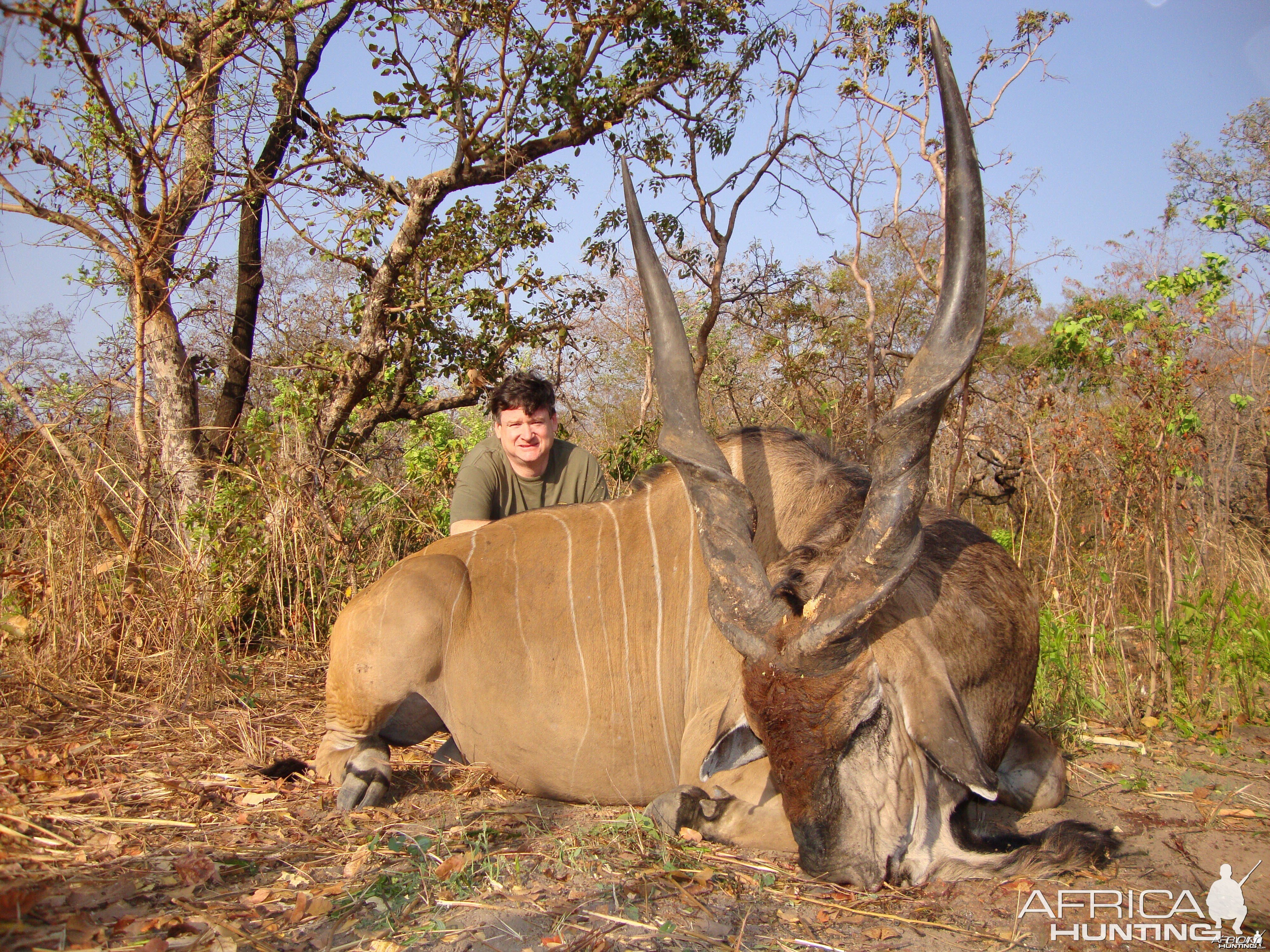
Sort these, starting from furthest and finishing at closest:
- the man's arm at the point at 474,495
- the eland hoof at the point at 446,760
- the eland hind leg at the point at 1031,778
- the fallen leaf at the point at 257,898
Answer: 1. the man's arm at the point at 474,495
2. the eland hoof at the point at 446,760
3. the eland hind leg at the point at 1031,778
4. the fallen leaf at the point at 257,898

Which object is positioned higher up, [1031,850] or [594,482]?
[594,482]

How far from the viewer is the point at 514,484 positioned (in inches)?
157

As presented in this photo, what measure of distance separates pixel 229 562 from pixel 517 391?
5.29ft

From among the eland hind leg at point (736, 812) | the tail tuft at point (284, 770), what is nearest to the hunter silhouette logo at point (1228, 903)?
the eland hind leg at point (736, 812)

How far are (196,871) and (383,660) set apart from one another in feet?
3.03

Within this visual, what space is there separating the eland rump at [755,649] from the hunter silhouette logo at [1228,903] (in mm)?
236

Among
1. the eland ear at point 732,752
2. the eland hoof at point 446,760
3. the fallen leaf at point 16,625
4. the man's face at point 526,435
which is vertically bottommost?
the eland hoof at point 446,760

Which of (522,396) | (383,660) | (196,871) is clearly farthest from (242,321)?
(196,871)

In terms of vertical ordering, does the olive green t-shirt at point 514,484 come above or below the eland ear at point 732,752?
above

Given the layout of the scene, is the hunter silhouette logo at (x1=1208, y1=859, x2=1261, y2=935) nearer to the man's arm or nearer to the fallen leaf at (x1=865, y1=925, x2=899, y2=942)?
the fallen leaf at (x1=865, y1=925, x2=899, y2=942)

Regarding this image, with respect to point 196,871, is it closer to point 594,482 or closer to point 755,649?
point 755,649

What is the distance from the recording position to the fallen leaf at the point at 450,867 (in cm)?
212

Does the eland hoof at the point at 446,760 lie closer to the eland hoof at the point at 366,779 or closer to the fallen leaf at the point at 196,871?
the eland hoof at the point at 366,779

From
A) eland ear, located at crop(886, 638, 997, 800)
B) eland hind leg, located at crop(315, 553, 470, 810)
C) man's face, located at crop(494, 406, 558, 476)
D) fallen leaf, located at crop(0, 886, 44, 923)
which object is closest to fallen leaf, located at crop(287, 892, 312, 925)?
fallen leaf, located at crop(0, 886, 44, 923)
